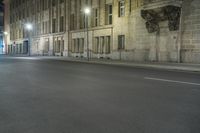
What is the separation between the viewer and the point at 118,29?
34969 mm

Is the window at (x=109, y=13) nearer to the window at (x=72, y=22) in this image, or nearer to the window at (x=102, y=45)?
the window at (x=102, y=45)

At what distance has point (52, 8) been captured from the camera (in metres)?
53.0

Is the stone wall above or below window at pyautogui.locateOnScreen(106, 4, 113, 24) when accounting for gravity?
below

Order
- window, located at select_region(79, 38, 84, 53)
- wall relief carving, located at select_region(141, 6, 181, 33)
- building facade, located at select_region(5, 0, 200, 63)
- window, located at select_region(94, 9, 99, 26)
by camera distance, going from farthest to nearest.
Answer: window, located at select_region(79, 38, 84, 53) → window, located at select_region(94, 9, 99, 26) → wall relief carving, located at select_region(141, 6, 181, 33) → building facade, located at select_region(5, 0, 200, 63)

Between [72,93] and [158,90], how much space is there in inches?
112

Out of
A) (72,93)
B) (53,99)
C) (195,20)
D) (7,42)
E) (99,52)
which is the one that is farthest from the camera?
(7,42)

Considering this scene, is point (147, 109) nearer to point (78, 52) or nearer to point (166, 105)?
point (166, 105)

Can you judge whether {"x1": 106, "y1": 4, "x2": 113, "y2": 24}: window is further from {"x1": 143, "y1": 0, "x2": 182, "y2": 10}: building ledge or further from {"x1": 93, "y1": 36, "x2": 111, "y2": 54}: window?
{"x1": 143, "y1": 0, "x2": 182, "y2": 10}: building ledge

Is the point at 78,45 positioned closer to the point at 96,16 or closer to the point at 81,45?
the point at 81,45

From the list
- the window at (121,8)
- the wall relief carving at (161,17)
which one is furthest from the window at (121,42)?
the wall relief carving at (161,17)

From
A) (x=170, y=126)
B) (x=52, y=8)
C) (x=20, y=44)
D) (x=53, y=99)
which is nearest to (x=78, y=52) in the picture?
(x=52, y=8)

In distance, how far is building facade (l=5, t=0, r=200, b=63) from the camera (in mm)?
25969

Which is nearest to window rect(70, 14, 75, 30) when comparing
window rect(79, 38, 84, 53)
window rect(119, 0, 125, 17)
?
window rect(79, 38, 84, 53)

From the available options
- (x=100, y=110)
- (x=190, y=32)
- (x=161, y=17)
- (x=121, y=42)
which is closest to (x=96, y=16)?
(x=121, y=42)
